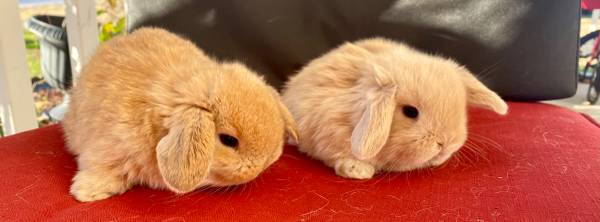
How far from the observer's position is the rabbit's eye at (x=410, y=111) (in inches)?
43.7

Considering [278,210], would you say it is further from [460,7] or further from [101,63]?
[460,7]

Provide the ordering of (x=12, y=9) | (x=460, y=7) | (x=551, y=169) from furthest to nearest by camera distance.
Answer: (x=12, y=9) < (x=460, y=7) < (x=551, y=169)

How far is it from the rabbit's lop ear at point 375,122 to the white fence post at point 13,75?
1417 millimetres

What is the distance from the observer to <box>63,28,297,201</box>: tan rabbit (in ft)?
2.92

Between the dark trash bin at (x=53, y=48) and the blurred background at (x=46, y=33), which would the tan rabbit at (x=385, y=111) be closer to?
the blurred background at (x=46, y=33)

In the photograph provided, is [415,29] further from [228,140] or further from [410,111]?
[228,140]

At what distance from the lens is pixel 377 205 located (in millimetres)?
973

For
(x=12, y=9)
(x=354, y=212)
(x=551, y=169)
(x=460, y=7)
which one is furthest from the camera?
(x=12, y=9)

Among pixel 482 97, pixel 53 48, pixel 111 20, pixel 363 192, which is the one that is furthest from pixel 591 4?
pixel 53 48

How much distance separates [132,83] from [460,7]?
1147 millimetres

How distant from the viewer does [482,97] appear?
1230mm

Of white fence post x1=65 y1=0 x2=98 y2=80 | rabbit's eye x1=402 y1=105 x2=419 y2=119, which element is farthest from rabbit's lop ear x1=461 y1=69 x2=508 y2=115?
white fence post x1=65 y1=0 x2=98 y2=80

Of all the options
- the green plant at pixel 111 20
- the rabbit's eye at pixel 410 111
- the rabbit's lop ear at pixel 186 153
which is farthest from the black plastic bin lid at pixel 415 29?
the rabbit's lop ear at pixel 186 153

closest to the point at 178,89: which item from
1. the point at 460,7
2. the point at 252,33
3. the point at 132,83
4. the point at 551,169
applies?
the point at 132,83
